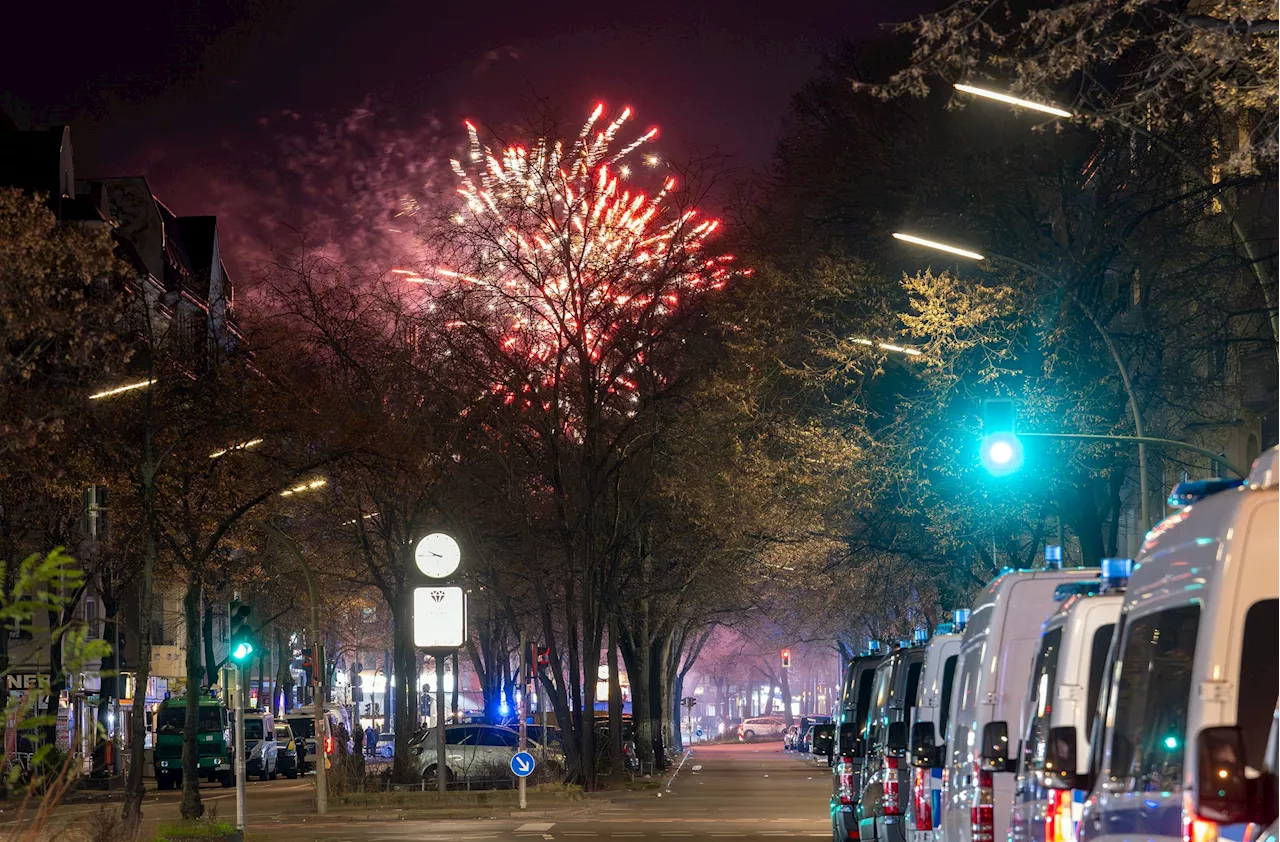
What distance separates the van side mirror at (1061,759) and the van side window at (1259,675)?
1.21m

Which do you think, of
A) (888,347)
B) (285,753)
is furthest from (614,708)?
(285,753)

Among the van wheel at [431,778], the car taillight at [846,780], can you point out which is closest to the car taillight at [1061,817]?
the car taillight at [846,780]

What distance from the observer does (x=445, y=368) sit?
43.9 meters

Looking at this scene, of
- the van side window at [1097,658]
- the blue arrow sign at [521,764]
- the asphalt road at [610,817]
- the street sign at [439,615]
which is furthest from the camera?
the blue arrow sign at [521,764]

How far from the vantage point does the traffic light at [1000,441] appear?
27078 mm

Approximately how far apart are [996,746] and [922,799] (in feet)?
11.2

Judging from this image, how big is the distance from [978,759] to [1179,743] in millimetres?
5255

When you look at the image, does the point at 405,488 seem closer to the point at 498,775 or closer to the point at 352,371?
the point at 352,371

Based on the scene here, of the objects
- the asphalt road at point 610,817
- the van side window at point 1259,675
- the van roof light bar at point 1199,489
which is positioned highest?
the van roof light bar at point 1199,489

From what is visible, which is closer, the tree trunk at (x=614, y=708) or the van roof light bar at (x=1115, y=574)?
the van roof light bar at (x=1115, y=574)

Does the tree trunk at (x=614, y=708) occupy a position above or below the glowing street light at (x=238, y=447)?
below

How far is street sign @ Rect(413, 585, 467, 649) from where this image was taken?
34.3 metres

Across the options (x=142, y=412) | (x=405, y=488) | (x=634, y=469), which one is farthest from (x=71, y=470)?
(x=634, y=469)

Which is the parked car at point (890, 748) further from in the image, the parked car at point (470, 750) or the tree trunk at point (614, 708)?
the tree trunk at point (614, 708)
